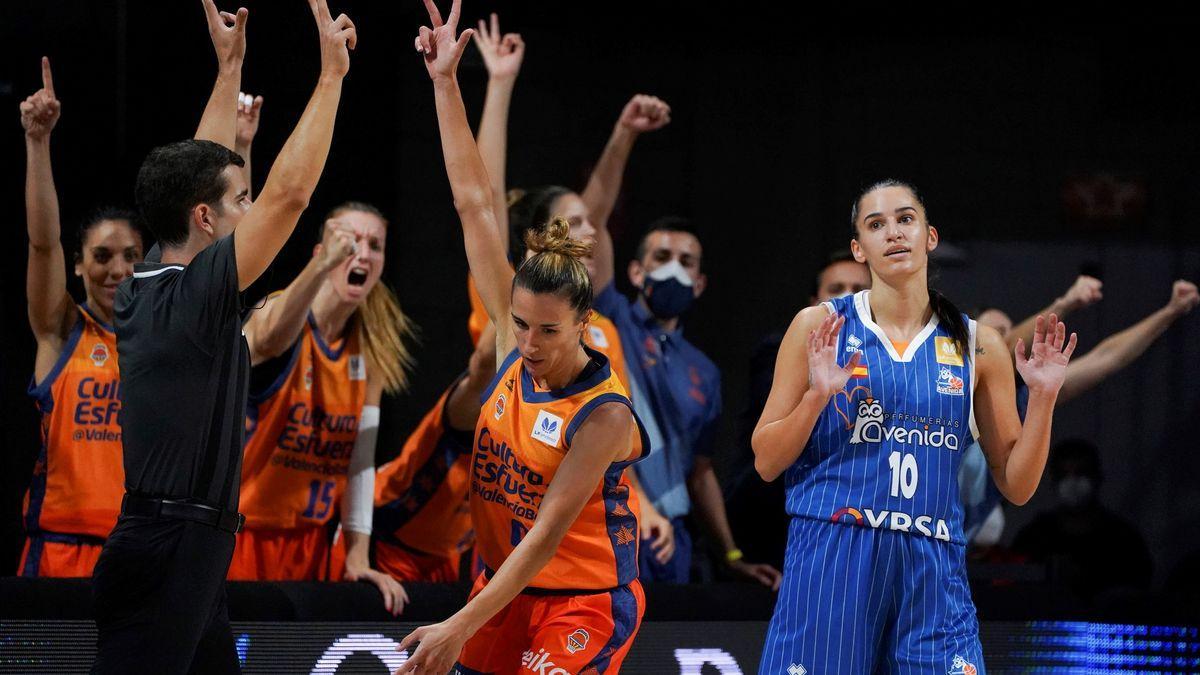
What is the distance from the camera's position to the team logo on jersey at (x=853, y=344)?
3.17m

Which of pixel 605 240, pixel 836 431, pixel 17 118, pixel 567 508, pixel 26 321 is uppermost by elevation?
pixel 17 118

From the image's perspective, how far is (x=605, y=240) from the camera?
459cm

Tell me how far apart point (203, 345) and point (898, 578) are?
1604mm

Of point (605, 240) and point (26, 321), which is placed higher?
point (605, 240)

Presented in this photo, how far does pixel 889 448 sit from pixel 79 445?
2494 millimetres

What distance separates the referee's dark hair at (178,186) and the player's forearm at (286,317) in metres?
0.75

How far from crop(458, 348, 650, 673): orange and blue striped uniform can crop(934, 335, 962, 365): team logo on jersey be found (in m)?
0.73

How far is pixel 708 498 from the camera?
461 centimetres

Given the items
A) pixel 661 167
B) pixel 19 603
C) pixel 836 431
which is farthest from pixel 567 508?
pixel 661 167

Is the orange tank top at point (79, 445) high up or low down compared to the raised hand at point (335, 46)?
down

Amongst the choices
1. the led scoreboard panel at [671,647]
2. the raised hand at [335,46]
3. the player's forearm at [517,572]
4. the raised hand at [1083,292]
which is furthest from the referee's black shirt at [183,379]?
the raised hand at [1083,292]

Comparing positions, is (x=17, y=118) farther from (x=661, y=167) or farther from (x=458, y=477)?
(x=661, y=167)

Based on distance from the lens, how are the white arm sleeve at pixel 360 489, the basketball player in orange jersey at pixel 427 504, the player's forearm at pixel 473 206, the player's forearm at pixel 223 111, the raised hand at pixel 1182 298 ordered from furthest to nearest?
the raised hand at pixel 1182 298 → the basketball player in orange jersey at pixel 427 504 → the white arm sleeve at pixel 360 489 → the player's forearm at pixel 223 111 → the player's forearm at pixel 473 206

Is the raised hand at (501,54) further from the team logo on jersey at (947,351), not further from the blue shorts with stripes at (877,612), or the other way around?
the blue shorts with stripes at (877,612)
